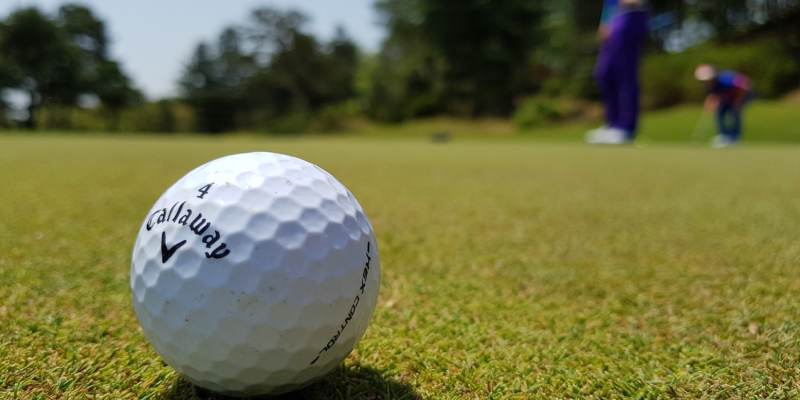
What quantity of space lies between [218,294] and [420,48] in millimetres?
39854

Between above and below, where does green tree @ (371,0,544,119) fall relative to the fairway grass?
above

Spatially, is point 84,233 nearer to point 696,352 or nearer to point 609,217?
point 696,352

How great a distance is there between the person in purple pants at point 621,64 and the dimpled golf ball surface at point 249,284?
11539mm

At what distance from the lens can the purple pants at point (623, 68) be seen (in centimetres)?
1113

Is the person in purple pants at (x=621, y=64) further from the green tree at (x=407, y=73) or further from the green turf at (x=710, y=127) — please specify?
the green tree at (x=407, y=73)

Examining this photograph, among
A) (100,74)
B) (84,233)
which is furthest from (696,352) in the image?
(100,74)

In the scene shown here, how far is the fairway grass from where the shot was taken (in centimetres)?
132

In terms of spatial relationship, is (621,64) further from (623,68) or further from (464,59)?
(464,59)

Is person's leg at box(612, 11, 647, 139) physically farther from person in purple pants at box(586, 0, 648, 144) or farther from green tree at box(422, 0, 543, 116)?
green tree at box(422, 0, 543, 116)

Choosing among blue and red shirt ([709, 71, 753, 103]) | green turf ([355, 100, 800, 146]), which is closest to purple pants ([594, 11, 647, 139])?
green turf ([355, 100, 800, 146])

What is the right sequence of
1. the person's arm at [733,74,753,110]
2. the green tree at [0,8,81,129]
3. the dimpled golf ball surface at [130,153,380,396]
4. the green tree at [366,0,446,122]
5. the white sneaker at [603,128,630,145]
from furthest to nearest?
1. the green tree at [366,0,446,122]
2. the green tree at [0,8,81,129]
3. the person's arm at [733,74,753,110]
4. the white sneaker at [603,128,630,145]
5. the dimpled golf ball surface at [130,153,380,396]

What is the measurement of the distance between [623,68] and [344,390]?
469 inches

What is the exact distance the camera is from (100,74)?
1463 inches

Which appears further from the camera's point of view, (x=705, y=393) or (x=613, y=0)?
(x=613, y=0)
